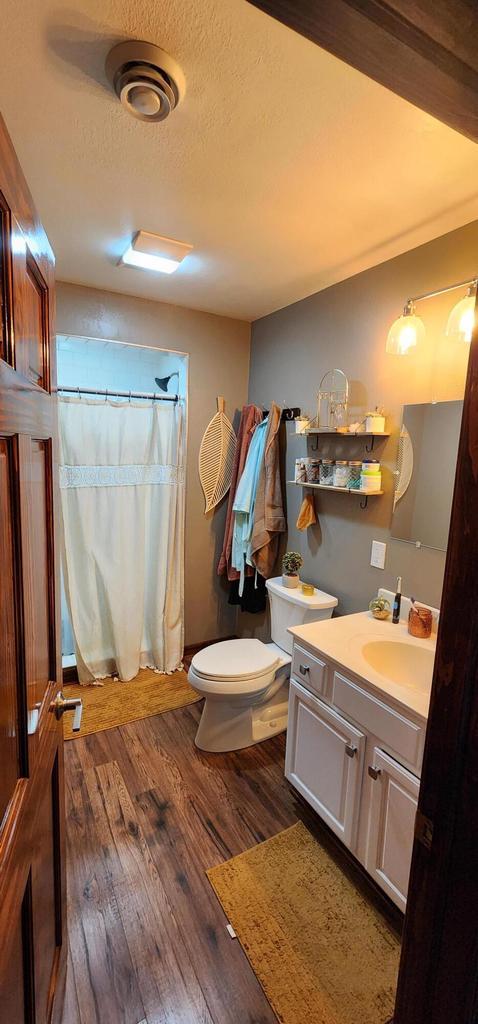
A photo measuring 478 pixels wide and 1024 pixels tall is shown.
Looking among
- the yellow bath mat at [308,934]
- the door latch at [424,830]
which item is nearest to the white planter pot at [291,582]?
the yellow bath mat at [308,934]

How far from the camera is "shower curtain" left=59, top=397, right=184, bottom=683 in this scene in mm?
2580

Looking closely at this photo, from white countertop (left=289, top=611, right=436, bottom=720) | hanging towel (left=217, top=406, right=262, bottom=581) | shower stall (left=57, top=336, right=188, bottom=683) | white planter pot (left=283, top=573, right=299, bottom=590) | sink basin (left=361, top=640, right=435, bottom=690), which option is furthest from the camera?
hanging towel (left=217, top=406, right=262, bottom=581)

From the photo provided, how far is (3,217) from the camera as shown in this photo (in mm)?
628

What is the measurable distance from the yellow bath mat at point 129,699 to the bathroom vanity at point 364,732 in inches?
39.9

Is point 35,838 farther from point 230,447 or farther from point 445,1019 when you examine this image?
point 230,447

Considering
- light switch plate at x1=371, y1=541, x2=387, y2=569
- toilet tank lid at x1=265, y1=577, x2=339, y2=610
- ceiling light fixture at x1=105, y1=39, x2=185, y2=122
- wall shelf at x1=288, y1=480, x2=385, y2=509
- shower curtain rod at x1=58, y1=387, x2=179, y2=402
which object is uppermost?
ceiling light fixture at x1=105, y1=39, x2=185, y2=122

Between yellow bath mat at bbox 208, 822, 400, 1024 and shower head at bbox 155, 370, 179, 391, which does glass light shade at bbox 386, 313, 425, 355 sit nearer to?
shower head at bbox 155, 370, 179, 391

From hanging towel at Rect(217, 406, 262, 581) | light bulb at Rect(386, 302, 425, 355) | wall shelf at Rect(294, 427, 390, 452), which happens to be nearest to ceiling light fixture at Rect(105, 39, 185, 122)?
light bulb at Rect(386, 302, 425, 355)

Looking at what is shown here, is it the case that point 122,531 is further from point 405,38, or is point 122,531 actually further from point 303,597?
point 405,38

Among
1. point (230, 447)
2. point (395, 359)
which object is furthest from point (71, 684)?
point (395, 359)

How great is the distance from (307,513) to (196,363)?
1.29m

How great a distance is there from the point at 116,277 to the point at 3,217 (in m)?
1.86

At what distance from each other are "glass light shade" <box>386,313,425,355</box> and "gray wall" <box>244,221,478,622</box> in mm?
50

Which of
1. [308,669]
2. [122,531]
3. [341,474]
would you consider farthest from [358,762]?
[122,531]
